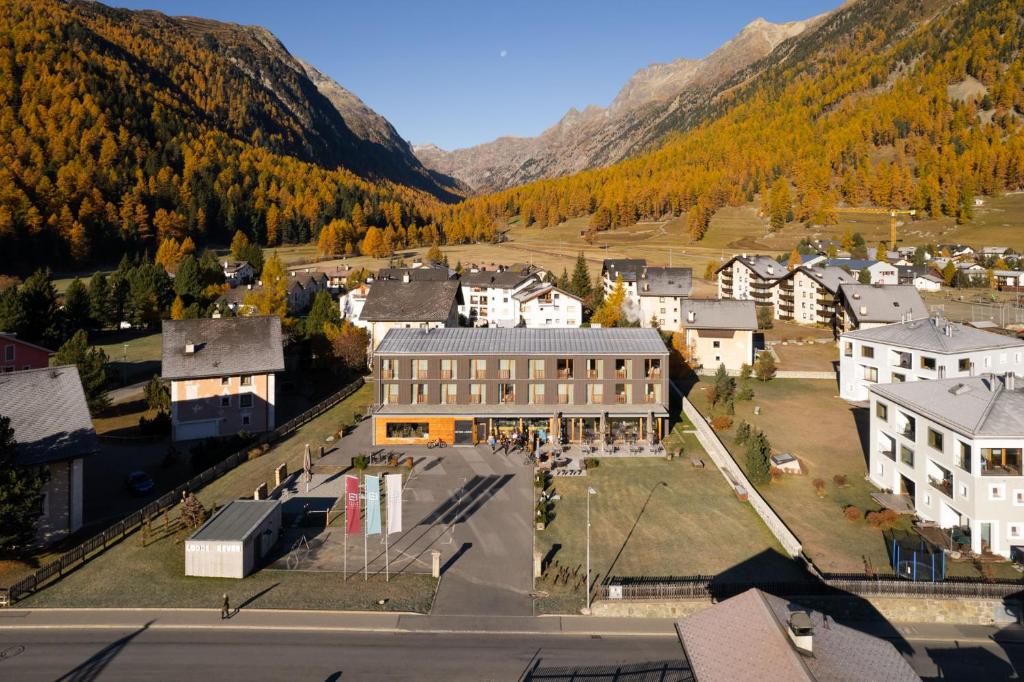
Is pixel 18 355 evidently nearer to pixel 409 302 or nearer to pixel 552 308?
pixel 409 302

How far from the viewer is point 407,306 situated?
77.3m

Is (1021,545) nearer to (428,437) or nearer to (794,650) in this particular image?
(794,650)

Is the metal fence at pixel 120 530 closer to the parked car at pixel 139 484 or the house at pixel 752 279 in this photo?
the parked car at pixel 139 484

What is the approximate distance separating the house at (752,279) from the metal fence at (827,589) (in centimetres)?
8626

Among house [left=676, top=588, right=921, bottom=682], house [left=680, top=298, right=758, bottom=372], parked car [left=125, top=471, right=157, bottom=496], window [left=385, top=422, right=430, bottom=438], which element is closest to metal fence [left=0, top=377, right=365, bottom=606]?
parked car [left=125, top=471, right=157, bottom=496]

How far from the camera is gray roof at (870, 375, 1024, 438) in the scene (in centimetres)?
3334

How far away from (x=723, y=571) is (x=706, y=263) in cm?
13029

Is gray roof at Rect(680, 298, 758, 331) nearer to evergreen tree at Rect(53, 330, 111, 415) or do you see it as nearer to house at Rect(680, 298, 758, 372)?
house at Rect(680, 298, 758, 372)

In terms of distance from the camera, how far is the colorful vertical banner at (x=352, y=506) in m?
31.5

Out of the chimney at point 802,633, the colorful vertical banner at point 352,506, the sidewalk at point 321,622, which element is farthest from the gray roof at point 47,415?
the chimney at point 802,633

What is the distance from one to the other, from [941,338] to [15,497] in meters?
64.2

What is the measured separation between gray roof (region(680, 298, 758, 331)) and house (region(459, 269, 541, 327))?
28.1 m

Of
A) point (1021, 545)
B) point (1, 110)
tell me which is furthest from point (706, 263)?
point (1, 110)

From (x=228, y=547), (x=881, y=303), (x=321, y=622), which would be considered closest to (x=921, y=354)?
(x=881, y=303)
